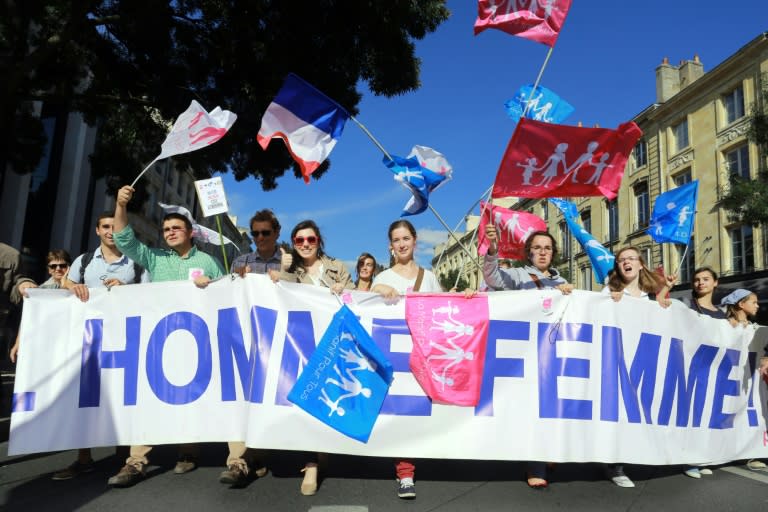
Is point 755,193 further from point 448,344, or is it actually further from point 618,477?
point 448,344

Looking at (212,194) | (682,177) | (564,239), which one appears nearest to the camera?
(212,194)

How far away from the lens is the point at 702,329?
453 cm

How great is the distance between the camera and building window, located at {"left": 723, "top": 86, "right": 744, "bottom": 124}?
2403cm

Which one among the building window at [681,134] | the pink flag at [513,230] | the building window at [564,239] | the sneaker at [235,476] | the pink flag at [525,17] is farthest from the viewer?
the building window at [564,239]

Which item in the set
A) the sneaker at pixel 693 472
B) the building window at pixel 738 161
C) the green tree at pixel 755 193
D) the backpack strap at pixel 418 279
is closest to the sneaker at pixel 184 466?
the backpack strap at pixel 418 279

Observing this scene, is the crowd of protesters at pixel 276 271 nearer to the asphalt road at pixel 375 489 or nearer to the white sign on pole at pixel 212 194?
the asphalt road at pixel 375 489

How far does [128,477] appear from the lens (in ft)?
12.2

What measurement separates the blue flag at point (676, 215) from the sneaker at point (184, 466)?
616 cm

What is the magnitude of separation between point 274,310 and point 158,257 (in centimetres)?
111

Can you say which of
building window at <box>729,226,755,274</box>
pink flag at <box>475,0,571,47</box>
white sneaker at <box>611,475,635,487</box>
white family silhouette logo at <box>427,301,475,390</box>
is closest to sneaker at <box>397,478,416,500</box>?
white family silhouette logo at <box>427,301,475,390</box>

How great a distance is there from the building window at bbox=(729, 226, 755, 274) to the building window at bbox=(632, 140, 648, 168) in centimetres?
825

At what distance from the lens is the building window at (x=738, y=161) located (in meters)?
23.1

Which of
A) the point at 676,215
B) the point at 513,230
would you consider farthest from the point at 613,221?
the point at 676,215

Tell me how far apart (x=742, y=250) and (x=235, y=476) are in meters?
24.7
